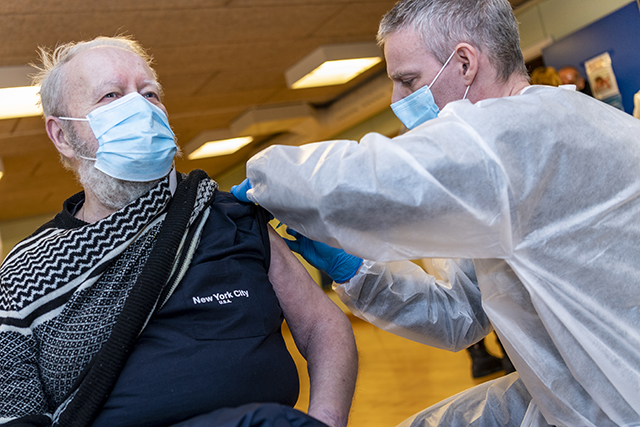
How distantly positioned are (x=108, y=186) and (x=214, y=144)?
675cm

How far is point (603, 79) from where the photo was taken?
4.20m

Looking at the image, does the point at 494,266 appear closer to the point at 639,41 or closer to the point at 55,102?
the point at 55,102

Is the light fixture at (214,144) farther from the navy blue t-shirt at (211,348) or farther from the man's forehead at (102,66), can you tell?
the navy blue t-shirt at (211,348)

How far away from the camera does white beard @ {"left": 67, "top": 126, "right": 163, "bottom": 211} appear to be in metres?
1.43

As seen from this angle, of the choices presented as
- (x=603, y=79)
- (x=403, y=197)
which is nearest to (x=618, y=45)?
(x=603, y=79)

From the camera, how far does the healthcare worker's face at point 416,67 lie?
1512mm

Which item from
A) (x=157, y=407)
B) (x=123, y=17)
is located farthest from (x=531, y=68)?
(x=157, y=407)

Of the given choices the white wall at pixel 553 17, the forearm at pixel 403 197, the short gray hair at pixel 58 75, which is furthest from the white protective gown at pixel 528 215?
the white wall at pixel 553 17

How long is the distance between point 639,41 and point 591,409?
11.9 feet

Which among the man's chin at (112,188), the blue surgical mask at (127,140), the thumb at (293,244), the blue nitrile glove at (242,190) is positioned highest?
the blue surgical mask at (127,140)

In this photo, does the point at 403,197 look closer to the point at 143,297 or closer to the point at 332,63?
the point at 143,297

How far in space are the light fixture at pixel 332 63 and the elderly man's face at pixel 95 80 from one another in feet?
12.8

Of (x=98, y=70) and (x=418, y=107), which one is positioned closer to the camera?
(x=98, y=70)

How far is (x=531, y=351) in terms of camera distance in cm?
114
